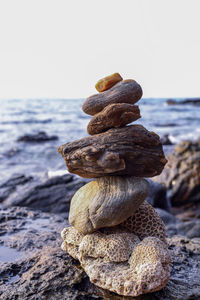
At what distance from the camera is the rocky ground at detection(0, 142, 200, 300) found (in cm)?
228

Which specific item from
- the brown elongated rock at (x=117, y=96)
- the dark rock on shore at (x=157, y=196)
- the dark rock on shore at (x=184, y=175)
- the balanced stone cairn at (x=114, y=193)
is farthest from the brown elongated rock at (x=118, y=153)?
the dark rock on shore at (x=184, y=175)

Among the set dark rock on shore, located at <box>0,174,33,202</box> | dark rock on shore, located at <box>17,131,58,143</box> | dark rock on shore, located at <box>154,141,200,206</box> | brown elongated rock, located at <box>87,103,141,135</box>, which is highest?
brown elongated rock, located at <box>87,103,141,135</box>

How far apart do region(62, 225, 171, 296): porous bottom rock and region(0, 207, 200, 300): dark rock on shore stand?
0.15m

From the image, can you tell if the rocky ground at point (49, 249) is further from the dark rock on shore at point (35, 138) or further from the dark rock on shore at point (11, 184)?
the dark rock on shore at point (35, 138)

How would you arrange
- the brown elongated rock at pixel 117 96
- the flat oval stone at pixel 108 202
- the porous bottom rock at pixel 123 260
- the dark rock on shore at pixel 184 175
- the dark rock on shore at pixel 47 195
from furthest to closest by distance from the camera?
the dark rock on shore at pixel 184 175 → the dark rock on shore at pixel 47 195 → the brown elongated rock at pixel 117 96 → the flat oval stone at pixel 108 202 → the porous bottom rock at pixel 123 260

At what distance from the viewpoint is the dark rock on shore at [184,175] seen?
7.10 m

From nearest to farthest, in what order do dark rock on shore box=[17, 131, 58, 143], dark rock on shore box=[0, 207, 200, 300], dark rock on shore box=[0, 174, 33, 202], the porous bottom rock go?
1. the porous bottom rock
2. dark rock on shore box=[0, 207, 200, 300]
3. dark rock on shore box=[0, 174, 33, 202]
4. dark rock on shore box=[17, 131, 58, 143]

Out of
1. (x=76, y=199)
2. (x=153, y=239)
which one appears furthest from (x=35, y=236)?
(x=153, y=239)

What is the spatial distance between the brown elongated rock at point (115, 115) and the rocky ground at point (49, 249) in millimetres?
1309

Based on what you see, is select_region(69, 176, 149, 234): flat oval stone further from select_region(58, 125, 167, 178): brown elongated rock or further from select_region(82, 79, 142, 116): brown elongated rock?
select_region(82, 79, 142, 116): brown elongated rock

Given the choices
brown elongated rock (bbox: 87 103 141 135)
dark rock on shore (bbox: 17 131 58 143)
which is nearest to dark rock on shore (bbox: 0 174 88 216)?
brown elongated rock (bbox: 87 103 141 135)

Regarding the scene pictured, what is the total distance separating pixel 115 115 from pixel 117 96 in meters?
→ 0.21

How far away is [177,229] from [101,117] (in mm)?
3205

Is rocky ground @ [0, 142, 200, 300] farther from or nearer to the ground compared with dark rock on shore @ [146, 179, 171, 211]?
farther from the ground
